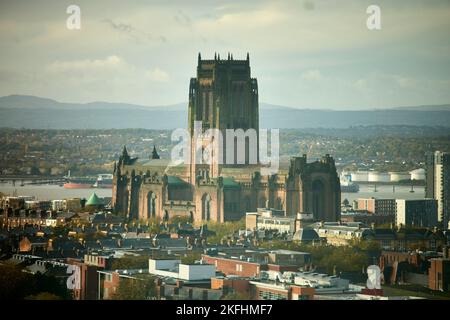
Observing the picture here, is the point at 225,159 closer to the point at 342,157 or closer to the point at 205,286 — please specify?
the point at 205,286

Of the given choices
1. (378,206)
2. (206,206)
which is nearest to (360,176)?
(378,206)

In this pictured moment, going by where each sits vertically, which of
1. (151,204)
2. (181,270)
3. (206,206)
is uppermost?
(151,204)

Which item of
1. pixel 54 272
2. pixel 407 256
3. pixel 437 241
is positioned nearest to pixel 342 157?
pixel 437 241

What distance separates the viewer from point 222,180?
356ft

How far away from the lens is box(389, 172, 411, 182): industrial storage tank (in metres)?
171

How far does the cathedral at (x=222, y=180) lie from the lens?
10594 centimetres

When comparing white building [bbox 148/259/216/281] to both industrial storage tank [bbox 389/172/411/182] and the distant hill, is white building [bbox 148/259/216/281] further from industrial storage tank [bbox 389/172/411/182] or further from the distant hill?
industrial storage tank [bbox 389/172/411/182]

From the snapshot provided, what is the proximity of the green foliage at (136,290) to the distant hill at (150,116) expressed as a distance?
49.2 m

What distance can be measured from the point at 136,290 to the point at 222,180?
143 feet

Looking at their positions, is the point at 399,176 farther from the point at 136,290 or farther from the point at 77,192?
the point at 136,290

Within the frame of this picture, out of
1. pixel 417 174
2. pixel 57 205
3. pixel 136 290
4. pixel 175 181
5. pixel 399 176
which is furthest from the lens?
pixel 399 176

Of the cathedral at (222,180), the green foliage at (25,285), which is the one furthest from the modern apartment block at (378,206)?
the green foliage at (25,285)

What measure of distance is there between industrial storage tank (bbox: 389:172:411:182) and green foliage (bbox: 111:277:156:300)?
105029 millimetres

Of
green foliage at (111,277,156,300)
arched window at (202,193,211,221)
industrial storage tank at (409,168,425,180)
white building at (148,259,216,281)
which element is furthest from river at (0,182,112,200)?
green foliage at (111,277,156,300)
